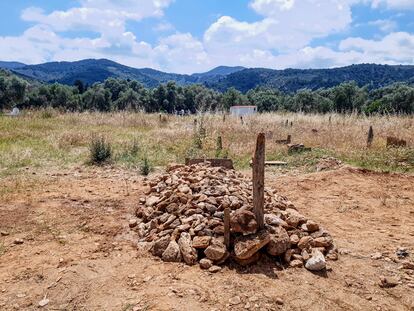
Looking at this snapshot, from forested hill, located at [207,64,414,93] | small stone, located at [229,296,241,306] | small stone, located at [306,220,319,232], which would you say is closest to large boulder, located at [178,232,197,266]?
small stone, located at [229,296,241,306]

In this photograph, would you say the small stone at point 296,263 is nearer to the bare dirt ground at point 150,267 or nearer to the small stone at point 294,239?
the bare dirt ground at point 150,267

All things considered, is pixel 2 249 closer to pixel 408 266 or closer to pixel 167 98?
pixel 408 266

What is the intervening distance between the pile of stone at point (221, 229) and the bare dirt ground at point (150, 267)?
14cm

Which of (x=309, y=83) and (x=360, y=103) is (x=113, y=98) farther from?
(x=309, y=83)

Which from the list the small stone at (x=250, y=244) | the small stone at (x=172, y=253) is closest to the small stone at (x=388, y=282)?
the small stone at (x=250, y=244)

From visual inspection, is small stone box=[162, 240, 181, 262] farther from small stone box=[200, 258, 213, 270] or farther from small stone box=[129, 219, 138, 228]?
small stone box=[129, 219, 138, 228]

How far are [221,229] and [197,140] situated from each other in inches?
272

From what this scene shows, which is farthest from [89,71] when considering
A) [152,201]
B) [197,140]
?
[152,201]

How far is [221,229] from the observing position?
375cm

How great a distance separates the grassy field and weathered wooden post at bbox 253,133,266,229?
186 inches

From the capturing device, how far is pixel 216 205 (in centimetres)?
416

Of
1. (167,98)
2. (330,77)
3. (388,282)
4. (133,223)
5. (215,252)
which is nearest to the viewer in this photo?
(388,282)

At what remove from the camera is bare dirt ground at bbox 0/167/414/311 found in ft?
9.62

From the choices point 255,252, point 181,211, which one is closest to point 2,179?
point 181,211
